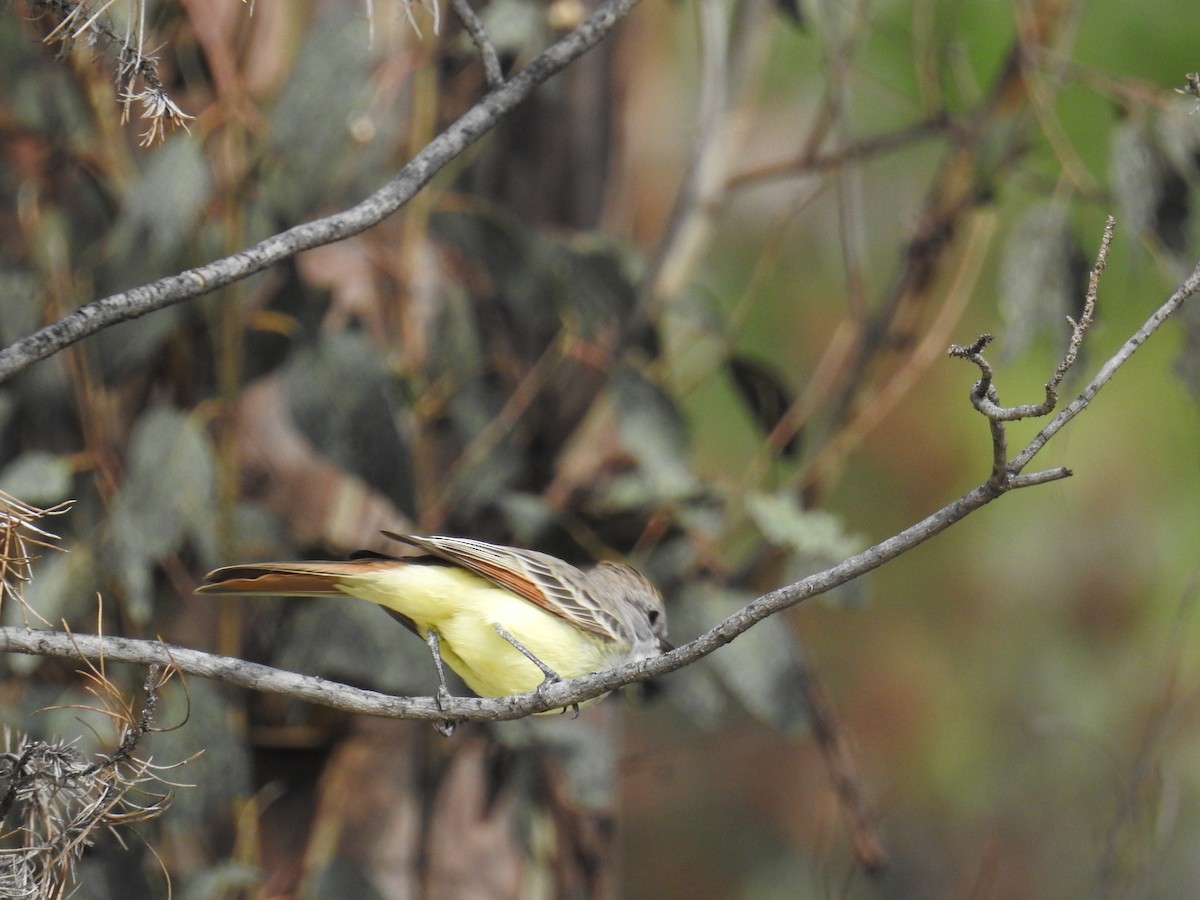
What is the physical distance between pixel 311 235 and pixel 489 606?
852mm

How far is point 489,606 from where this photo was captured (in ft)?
7.35

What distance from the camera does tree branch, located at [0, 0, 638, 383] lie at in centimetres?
149

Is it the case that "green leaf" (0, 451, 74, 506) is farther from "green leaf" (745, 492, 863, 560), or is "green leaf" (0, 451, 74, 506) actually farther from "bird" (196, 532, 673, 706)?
"green leaf" (745, 492, 863, 560)

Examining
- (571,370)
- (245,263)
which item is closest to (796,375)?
(571,370)

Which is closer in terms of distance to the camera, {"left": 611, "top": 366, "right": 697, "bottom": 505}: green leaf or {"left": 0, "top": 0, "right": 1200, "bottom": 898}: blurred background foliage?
{"left": 0, "top": 0, "right": 1200, "bottom": 898}: blurred background foliage

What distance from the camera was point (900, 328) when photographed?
3.55 m

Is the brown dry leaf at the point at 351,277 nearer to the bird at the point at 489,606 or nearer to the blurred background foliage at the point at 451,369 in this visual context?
the blurred background foliage at the point at 451,369

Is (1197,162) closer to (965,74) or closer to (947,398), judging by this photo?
(965,74)

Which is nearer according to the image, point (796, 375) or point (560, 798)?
point (560, 798)

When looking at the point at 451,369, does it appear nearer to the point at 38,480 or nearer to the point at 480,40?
the point at 38,480

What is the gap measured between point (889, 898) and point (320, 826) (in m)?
3.28

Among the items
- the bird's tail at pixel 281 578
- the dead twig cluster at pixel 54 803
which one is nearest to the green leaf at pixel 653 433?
the bird's tail at pixel 281 578

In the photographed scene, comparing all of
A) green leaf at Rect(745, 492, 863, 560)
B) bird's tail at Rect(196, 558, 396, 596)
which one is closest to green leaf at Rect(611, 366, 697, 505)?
green leaf at Rect(745, 492, 863, 560)

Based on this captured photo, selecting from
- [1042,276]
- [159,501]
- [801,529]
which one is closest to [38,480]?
[159,501]
